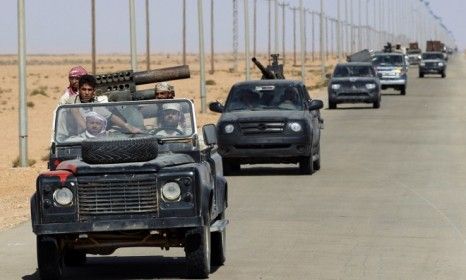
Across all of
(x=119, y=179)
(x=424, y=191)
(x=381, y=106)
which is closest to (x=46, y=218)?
(x=119, y=179)

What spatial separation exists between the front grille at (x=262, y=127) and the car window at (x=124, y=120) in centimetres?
1293

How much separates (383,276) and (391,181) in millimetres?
12232

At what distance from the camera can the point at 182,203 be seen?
1301 centimetres

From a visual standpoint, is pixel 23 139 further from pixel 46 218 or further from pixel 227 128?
pixel 46 218

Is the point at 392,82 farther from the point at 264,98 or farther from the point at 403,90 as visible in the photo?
the point at 264,98

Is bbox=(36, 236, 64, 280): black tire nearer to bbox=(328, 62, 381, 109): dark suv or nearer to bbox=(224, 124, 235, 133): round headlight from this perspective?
bbox=(224, 124, 235, 133): round headlight

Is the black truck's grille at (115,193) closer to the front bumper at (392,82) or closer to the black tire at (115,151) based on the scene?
the black tire at (115,151)

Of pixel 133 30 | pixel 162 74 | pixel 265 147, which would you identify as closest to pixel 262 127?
pixel 265 147

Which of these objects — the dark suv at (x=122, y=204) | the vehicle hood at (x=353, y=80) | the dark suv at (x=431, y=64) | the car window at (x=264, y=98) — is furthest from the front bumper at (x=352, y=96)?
the dark suv at (x=431, y=64)

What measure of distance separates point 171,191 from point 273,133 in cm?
1459

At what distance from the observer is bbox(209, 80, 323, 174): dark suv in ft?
89.9

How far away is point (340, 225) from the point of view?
60.8 ft

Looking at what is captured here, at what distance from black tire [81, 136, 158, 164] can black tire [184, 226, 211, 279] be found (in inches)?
31.8

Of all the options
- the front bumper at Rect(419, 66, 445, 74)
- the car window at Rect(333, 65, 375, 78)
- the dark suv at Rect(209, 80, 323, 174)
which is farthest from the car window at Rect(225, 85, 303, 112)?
the front bumper at Rect(419, 66, 445, 74)
